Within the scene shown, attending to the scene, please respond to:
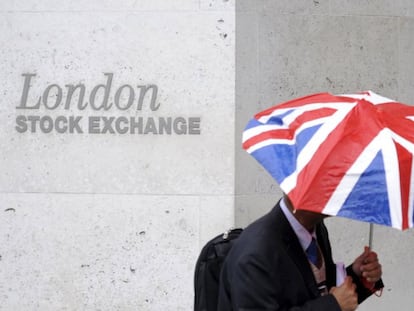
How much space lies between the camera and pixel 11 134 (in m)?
5.39

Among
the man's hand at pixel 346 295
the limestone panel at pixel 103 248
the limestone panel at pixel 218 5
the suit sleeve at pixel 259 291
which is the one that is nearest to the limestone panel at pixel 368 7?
the limestone panel at pixel 218 5

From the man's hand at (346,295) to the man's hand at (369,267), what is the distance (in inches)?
8.4

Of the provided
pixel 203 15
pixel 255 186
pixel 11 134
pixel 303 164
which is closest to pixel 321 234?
pixel 303 164

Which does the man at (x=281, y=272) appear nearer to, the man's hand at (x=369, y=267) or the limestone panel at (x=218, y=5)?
the man's hand at (x=369, y=267)

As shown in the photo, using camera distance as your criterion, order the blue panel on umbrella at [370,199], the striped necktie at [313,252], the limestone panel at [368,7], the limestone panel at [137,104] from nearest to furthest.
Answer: the blue panel on umbrella at [370,199]
the striped necktie at [313,252]
the limestone panel at [137,104]
the limestone panel at [368,7]

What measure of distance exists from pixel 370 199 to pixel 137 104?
10.7ft

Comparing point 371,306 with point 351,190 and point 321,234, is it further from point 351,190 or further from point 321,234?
point 351,190

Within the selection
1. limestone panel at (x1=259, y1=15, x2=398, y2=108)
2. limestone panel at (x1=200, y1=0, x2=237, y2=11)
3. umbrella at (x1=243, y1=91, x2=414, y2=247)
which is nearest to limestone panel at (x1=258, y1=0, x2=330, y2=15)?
limestone panel at (x1=259, y1=15, x2=398, y2=108)

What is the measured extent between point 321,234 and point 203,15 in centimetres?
284

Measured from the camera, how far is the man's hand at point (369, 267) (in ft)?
9.08

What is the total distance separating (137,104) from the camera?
5.30 m

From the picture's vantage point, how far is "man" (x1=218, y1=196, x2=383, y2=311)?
241 centimetres

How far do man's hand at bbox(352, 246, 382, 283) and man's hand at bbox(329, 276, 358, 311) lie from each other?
0.21m

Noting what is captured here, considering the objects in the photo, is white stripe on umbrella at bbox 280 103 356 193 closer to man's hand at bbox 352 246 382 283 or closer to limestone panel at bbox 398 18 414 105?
man's hand at bbox 352 246 382 283
